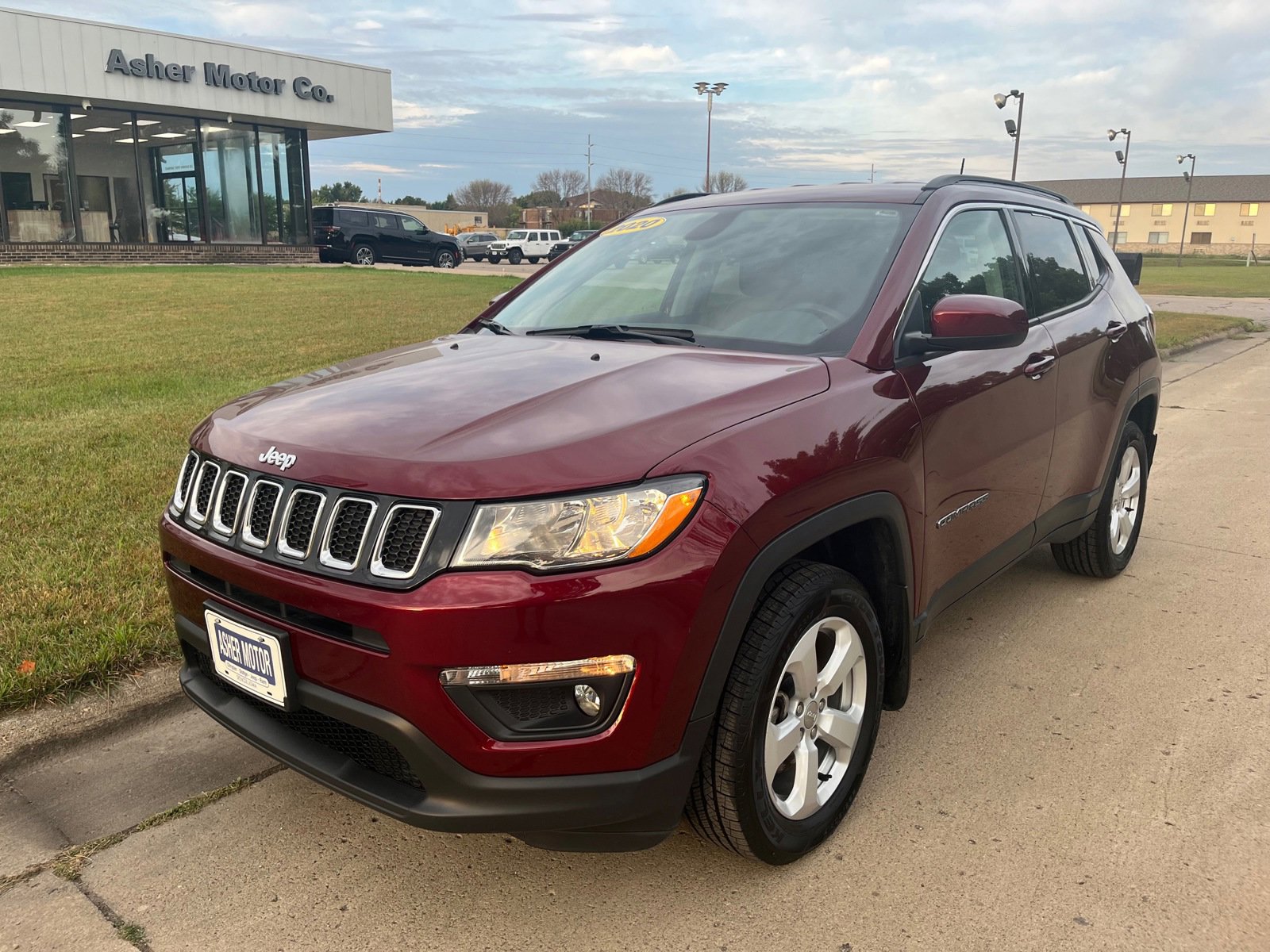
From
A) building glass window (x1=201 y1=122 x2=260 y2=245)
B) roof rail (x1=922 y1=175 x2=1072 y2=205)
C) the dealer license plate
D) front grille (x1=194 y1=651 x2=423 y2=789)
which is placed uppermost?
building glass window (x1=201 y1=122 x2=260 y2=245)

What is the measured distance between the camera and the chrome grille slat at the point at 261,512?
2.28 metres

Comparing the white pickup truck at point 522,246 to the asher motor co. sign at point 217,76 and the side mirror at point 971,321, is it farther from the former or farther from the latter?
the side mirror at point 971,321

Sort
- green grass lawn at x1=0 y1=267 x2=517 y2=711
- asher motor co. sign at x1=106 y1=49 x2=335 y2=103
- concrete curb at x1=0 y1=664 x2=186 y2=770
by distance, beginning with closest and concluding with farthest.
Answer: concrete curb at x1=0 y1=664 x2=186 y2=770 < green grass lawn at x1=0 y1=267 x2=517 y2=711 < asher motor co. sign at x1=106 y1=49 x2=335 y2=103

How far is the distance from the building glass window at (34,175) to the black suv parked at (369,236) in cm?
713

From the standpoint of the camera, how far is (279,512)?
2260mm

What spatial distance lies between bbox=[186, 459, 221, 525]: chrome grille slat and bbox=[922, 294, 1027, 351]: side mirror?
198cm

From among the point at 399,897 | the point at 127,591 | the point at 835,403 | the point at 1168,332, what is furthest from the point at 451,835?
the point at 1168,332

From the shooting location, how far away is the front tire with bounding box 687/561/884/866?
7.39 feet

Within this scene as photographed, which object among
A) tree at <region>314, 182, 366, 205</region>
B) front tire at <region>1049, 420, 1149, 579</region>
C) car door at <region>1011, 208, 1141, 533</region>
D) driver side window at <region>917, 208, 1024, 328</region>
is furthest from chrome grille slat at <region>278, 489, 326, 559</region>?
tree at <region>314, 182, 366, 205</region>

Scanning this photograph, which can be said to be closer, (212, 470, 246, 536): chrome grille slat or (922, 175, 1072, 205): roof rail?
(212, 470, 246, 536): chrome grille slat

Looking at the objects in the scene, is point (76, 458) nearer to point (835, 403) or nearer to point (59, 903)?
point (59, 903)

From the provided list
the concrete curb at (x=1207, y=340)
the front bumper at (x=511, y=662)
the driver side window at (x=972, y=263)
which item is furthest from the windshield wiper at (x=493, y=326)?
the concrete curb at (x=1207, y=340)

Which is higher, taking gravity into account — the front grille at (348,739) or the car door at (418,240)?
the car door at (418,240)

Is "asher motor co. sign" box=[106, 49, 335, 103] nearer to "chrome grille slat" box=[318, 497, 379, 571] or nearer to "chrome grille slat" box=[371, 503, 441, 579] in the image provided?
"chrome grille slat" box=[318, 497, 379, 571]
